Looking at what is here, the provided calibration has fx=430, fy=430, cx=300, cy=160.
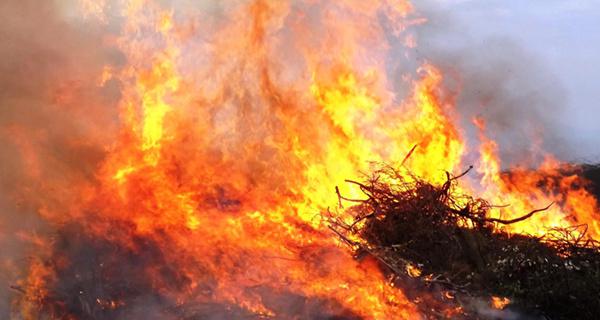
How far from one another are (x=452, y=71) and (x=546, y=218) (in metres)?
7.54

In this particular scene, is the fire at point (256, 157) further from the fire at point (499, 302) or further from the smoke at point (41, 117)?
the fire at point (499, 302)

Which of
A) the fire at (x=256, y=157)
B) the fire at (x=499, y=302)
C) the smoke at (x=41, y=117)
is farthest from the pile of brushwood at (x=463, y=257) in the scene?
the smoke at (x=41, y=117)

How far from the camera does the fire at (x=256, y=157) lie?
720 centimetres

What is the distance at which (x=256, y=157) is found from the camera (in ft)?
37.9

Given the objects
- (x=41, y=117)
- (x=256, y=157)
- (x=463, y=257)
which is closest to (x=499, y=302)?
(x=463, y=257)

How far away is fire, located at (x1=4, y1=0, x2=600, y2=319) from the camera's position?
7203 millimetres

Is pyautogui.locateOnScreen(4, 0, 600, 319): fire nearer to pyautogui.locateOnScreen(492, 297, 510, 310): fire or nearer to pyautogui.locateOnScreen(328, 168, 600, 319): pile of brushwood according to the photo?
pyautogui.locateOnScreen(328, 168, 600, 319): pile of brushwood

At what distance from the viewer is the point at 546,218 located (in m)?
9.09

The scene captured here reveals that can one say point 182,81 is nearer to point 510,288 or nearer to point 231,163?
point 231,163

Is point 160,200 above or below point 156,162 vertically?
below

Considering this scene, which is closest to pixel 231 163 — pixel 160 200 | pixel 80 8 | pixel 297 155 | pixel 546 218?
pixel 297 155

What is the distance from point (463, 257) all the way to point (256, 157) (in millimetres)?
6138

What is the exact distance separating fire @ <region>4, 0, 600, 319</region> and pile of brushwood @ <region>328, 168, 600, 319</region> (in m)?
0.42

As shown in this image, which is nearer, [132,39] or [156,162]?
[156,162]
